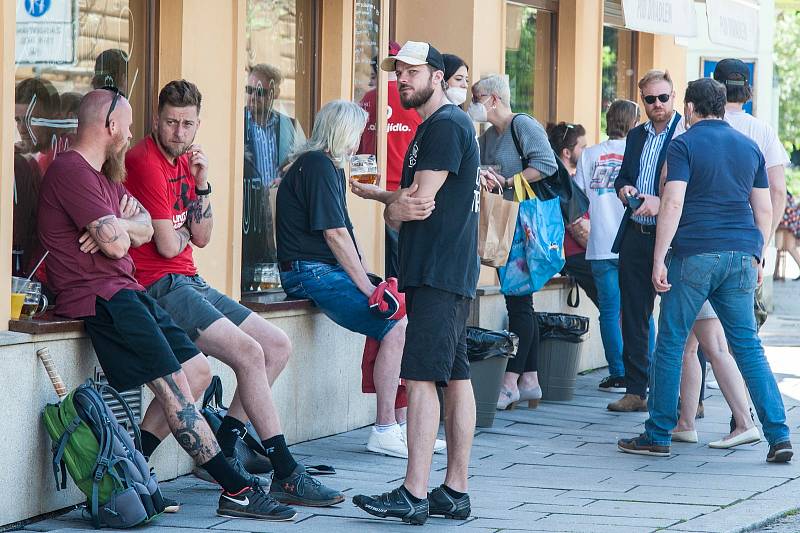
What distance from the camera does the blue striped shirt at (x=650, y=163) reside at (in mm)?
8156

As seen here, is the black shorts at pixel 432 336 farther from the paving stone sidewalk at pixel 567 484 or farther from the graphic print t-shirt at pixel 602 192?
the graphic print t-shirt at pixel 602 192

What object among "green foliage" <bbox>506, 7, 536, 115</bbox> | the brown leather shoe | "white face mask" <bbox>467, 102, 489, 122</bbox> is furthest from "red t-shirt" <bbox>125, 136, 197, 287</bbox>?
"green foliage" <bbox>506, 7, 536, 115</bbox>

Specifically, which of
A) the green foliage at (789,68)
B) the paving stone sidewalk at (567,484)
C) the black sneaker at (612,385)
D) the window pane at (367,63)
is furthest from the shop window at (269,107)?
the green foliage at (789,68)

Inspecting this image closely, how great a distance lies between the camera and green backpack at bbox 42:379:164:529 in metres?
5.49

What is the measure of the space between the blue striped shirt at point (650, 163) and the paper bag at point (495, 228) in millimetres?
727

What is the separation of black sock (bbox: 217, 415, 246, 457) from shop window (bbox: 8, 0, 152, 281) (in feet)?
→ 3.57

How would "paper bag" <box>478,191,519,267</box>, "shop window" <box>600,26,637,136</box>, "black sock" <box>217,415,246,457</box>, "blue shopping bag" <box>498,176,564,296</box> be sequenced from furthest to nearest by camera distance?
"shop window" <box>600,26,637,136</box> < "blue shopping bag" <box>498,176,564,296</box> < "paper bag" <box>478,191,519,267</box> < "black sock" <box>217,415,246,457</box>

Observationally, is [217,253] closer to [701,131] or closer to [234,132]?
[234,132]

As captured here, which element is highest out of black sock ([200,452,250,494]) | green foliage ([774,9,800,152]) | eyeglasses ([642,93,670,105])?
green foliage ([774,9,800,152])

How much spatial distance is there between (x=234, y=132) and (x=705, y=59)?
387 inches

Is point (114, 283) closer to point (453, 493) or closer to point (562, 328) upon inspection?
point (453, 493)

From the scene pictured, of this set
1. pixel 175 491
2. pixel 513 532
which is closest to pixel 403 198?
pixel 513 532

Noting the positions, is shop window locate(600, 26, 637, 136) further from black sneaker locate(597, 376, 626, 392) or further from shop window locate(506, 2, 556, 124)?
black sneaker locate(597, 376, 626, 392)

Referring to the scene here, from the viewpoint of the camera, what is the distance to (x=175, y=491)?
641 centimetres
